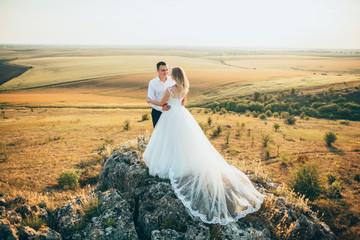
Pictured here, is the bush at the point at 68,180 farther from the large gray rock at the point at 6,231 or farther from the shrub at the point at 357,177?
the shrub at the point at 357,177

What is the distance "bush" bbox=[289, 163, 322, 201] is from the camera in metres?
6.71

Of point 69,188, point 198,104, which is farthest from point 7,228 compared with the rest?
point 198,104

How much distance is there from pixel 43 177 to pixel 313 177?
11.1m

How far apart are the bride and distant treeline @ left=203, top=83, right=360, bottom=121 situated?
2151cm

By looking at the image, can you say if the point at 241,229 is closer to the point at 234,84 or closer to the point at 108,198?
the point at 108,198

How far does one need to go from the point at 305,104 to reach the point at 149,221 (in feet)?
102

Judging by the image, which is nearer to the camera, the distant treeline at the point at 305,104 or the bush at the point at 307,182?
the bush at the point at 307,182

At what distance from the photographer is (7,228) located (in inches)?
146

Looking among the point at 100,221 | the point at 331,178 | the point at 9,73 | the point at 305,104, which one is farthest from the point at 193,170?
the point at 9,73

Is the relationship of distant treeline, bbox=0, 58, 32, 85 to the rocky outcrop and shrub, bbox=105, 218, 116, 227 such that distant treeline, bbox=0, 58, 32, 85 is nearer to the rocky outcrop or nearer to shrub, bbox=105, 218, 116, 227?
the rocky outcrop

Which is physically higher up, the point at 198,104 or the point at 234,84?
the point at 234,84

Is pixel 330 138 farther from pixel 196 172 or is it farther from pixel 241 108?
pixel 241 108

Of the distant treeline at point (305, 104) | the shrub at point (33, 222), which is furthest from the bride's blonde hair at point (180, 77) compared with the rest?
the distant treeline at point (305, 104)

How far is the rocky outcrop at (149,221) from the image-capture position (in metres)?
4.05
